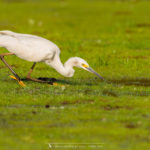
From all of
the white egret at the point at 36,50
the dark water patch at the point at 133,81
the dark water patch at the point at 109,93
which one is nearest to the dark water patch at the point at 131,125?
the dark water patch at the point at 109,93

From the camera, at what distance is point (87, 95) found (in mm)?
9398

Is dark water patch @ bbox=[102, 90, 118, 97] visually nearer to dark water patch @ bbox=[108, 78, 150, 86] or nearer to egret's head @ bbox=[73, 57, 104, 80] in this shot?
egret's head @ bbox=[73, 57, 104, 80]

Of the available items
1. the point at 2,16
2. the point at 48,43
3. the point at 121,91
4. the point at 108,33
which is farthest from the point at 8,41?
the point at 2,16

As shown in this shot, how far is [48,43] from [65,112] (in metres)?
2.82

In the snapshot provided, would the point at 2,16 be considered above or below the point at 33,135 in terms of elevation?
below

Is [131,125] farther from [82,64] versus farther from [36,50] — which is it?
[36,50]

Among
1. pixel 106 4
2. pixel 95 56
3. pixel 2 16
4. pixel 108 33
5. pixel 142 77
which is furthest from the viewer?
pixel 106 4

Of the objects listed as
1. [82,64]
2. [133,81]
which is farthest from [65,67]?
[133,81]

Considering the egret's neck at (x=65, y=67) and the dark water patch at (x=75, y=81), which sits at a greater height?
the egret's neck at (x=65, y=67)

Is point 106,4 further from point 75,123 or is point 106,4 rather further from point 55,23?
point 75,123

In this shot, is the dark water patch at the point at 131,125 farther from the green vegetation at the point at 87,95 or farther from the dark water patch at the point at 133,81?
the dark water patch at the point at 133,81

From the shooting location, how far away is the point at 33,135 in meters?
6.67

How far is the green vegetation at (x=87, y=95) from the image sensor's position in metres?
6.66

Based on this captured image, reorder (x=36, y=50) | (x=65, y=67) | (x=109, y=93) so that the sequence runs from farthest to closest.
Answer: (x=65, y=67) → (x=36, y=50) → (x=109, y=93)
